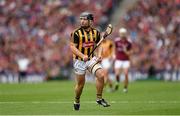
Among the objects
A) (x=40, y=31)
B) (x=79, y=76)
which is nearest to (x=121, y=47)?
(x=79, y=76)

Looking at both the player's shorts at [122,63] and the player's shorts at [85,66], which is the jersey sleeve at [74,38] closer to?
the player's shorts at [85,66]

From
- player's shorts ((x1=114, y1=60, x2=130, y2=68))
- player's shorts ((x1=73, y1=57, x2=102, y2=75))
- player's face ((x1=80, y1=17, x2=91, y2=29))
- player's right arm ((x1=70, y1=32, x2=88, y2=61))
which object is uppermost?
player's face ((x1=80, y1=17, x2=91, y2=29))

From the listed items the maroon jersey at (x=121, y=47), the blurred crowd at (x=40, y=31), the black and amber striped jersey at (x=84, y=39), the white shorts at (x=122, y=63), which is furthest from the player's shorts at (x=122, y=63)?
the blurred crowd at (x=40, y=31)

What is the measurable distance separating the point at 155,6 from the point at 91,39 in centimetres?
2290

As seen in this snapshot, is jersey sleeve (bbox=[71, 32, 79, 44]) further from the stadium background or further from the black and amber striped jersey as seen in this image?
the stadium background

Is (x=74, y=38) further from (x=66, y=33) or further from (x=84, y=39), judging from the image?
(x=66, y=33)

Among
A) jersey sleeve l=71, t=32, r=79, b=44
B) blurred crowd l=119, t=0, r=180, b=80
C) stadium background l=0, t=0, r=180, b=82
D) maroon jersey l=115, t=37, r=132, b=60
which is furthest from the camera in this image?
stadium background l=0, t=0, r=180, b=82

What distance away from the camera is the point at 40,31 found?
3953cm

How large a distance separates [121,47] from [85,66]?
9.81m

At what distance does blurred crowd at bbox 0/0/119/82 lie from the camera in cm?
3831

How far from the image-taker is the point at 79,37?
1614 cm

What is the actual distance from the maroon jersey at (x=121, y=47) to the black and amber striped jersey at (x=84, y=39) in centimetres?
943

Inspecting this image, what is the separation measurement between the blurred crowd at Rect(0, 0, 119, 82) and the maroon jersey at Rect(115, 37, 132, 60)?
1217 centimetres

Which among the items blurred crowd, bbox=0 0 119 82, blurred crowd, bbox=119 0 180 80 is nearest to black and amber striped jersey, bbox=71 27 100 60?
blurred crowd, bbox=119 0 180 80
